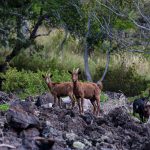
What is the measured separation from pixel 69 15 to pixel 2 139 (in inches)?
608

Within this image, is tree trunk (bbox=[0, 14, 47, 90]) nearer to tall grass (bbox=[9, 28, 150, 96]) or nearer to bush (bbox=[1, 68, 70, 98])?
tall grass (bbox=[9, 28, 150, 96])

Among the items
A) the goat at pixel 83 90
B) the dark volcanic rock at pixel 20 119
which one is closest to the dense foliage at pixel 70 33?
the goat at pixel 83 90

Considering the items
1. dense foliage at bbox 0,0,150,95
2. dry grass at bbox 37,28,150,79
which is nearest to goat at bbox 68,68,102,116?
dense foliage at bbox 0,0,150,95

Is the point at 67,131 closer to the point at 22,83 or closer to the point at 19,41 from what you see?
the point at 22,83

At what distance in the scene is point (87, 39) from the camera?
27656 mm

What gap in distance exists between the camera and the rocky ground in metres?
12.3

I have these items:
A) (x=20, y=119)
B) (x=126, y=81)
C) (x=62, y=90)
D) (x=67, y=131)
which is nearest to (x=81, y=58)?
(x=126, y=81)

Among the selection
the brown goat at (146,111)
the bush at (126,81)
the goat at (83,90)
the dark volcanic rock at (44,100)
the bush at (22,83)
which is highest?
the goat at (83,90)

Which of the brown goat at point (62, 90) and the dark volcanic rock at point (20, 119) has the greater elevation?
the dark volcanic rock at point (20, 119)

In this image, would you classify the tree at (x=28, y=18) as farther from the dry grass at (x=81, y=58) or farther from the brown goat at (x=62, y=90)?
the brown goat at (x=62, y=90)

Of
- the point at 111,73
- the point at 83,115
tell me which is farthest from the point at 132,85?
the point at 83,115

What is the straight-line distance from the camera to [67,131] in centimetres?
1404

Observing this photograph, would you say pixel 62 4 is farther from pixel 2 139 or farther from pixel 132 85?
pixel 2 139

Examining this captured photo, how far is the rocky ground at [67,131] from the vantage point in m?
12.3
